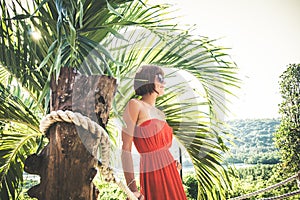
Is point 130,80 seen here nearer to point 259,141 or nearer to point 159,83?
point 159,83

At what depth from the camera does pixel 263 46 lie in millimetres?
3365

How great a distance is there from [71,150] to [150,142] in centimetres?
35

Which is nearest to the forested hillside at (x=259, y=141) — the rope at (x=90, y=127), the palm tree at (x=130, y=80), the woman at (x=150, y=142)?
the palm tree at (x=130, y=80)

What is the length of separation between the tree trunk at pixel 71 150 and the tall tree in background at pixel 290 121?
2.74 m

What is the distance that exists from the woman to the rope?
A: 16 cm

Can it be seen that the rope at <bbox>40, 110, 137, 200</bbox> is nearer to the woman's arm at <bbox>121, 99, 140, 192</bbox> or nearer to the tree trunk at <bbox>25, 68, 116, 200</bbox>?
the tree trunk at <bbox>25, 68, 116, 200</bbox>

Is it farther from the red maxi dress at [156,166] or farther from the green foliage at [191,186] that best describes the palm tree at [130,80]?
the green foliage at [191,186]

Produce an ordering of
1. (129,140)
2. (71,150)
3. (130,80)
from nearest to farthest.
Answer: (71,150) < (129,140) < (130,80)

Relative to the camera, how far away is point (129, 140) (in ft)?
3.65

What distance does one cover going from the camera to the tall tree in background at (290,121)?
10.9 feet

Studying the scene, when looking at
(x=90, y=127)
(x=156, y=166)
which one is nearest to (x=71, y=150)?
(x=90, y=127)

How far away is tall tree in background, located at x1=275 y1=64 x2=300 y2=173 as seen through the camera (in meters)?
3.31

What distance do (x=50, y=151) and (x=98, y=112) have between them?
0.14 m

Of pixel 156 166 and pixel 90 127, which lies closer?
pixel 90 127
